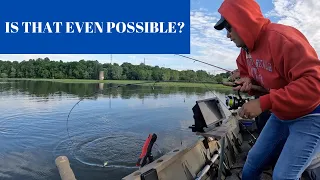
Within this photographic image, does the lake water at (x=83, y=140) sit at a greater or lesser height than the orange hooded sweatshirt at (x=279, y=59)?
lesser

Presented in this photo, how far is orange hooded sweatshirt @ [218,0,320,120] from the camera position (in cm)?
186

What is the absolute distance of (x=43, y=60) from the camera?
93062 mm

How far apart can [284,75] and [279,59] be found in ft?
0.50

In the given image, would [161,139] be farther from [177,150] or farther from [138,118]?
[177,150]

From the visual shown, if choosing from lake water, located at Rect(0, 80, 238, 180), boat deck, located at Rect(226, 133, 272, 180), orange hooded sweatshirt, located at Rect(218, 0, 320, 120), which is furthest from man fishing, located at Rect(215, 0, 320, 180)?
lake water, located at Rect(0, 80, 238, 180)

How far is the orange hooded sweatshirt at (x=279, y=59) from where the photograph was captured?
186 cm

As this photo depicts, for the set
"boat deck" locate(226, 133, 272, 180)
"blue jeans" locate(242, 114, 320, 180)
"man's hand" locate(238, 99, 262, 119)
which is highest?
"man's hand" locate(238, 99, 262, 119)

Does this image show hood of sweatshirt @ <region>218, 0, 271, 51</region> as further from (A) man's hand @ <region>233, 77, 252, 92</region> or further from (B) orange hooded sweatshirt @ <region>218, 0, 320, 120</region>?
(A) man's hand @ <region>233, 77, 252, 92</region>

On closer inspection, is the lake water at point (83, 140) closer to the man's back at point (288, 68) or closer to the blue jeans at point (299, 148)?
the blue jeans at point (299, 148)

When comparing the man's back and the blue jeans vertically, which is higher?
the man's back

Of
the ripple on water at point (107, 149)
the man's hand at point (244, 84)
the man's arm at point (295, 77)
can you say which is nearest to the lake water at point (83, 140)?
the ripple on water at point (107, 149)

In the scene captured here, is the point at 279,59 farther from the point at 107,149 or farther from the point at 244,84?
the point at 107,149

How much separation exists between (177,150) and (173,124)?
35.1 ft

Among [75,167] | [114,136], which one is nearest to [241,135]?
[75,167]
